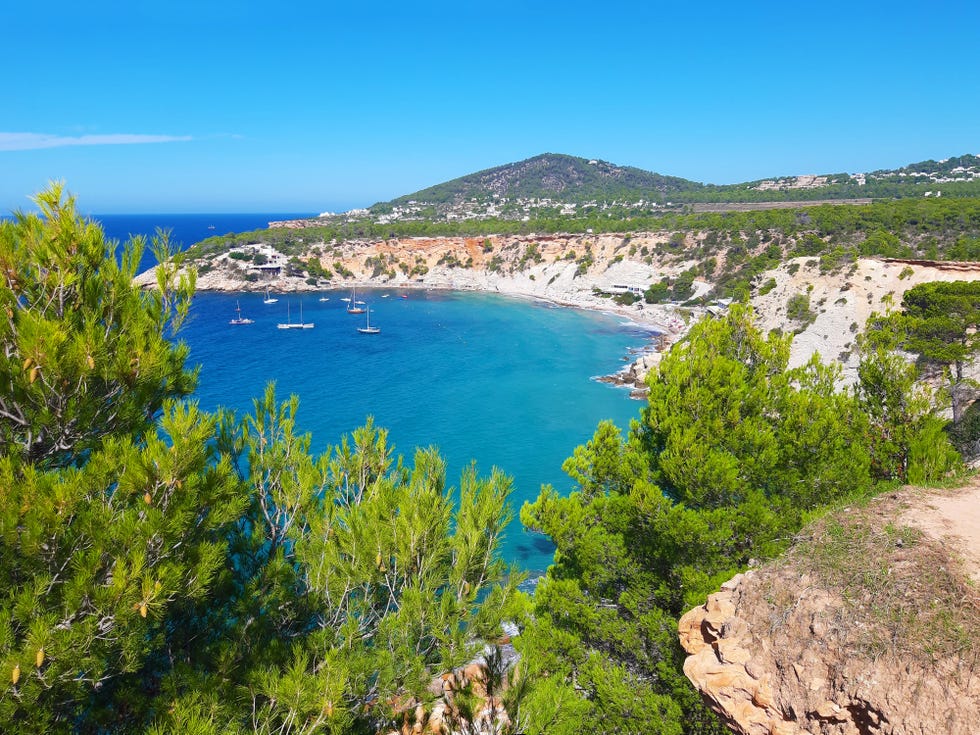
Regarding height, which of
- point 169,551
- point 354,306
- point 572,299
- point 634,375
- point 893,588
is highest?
point 169,551

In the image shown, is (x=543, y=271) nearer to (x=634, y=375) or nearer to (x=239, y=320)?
(x=634, y=375)

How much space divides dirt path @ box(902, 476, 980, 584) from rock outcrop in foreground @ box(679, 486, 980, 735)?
0.11ft

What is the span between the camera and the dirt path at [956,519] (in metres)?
5.61

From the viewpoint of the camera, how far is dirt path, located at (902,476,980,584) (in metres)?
5.61

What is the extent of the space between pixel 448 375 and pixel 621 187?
12728cm

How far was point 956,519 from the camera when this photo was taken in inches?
249

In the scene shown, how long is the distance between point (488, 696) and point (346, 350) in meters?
42.0

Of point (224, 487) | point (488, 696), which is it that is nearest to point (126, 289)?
point (224, 487)

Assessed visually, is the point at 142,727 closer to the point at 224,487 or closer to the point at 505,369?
the point at 224,487

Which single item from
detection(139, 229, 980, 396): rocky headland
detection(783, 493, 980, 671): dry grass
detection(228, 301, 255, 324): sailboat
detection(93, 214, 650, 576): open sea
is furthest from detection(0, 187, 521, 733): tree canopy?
detection(228, 301, 255, 324): sailboat

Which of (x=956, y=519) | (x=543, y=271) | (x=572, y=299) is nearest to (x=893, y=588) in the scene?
(x=956, y=519)

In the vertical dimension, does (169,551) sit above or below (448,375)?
above

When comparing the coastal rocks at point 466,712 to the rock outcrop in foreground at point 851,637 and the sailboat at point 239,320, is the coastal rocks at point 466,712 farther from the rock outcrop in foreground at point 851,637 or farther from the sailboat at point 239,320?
the sailboat at point 239,320

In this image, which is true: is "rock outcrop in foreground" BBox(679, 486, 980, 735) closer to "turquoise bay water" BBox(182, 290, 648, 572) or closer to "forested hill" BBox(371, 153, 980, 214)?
"turquoise bay water" BBox(182, 290, 648, 572)
